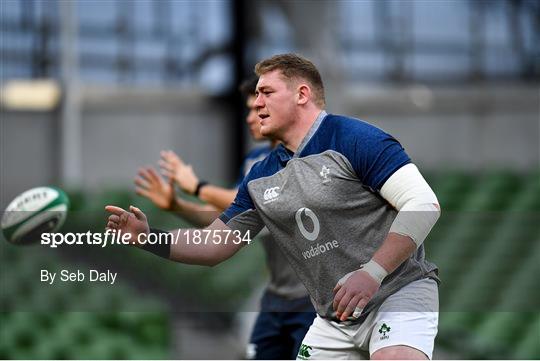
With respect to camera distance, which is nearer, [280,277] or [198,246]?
[198,246]

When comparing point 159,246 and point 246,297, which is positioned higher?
point 159,246

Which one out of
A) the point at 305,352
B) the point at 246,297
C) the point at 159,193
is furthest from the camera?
the point at 246,297

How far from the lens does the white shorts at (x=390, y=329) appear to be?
3.29 metres

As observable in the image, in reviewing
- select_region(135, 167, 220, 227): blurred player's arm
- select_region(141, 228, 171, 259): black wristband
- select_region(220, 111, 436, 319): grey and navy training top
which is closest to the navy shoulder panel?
select_region(220, 111, 436, 319): grey and navy training top

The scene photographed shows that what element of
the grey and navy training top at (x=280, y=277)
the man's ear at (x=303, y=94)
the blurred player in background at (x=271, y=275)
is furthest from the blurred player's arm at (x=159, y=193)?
the man's ear at (x=303, y=94)

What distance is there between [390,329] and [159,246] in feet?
2.46

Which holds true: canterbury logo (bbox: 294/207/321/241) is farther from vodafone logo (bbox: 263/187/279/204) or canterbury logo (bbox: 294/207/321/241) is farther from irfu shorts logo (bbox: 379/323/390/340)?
irfu shorts logo (bbox: 379/323/390/340)

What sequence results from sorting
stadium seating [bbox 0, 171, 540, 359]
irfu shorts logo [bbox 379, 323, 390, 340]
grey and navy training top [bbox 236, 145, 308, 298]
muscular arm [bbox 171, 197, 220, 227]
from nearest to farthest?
irfu shorts logo [bbox 379, 323, 390, 340] < muscular arm [bbox 171, 197, 220, 227] < grey and navy training top [bbox 236, 145, 308, 298] < stadium seating [bbox 0, 171, 540, 359]

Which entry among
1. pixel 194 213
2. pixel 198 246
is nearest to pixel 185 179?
pixel 194 213

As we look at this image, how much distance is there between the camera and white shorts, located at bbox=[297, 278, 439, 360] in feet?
10.8

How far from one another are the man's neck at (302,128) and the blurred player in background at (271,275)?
1.09m

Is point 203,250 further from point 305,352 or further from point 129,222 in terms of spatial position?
point 305,352

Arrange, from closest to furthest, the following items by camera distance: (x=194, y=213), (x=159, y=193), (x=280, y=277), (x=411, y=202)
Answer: (x=411, y=202), (x=194, y=213), (x=159, y=193), (x=280, y=277)

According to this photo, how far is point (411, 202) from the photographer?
3.09m
